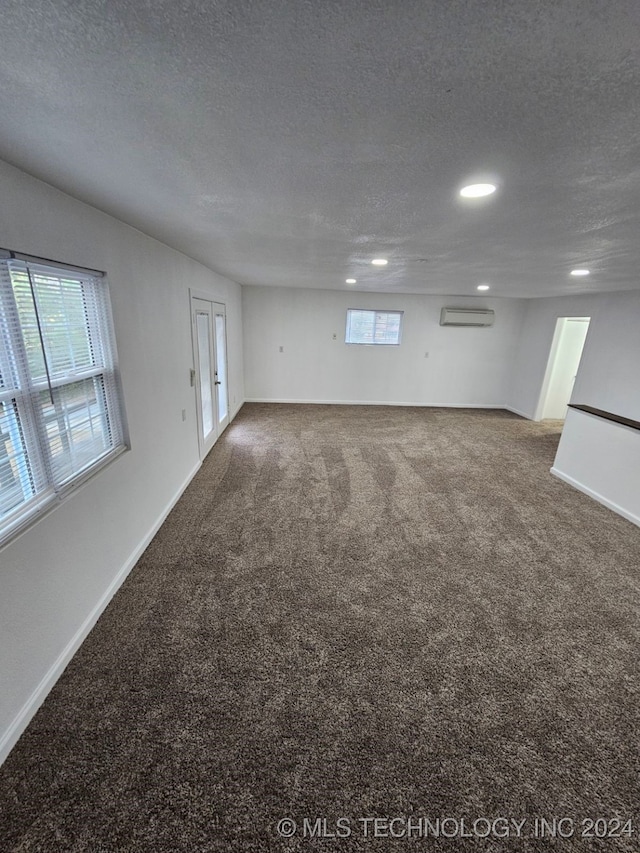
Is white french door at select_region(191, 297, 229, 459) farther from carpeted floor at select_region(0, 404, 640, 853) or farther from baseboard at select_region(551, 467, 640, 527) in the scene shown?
baseboard at select_region(551, 467, 640, 527)

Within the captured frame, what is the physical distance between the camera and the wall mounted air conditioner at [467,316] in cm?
661

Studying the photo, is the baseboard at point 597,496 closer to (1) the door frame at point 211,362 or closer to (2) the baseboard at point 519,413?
(2) the baseboard at point 519,413

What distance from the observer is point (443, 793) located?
132cm

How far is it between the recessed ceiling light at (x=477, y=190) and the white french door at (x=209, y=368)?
9.28 ft

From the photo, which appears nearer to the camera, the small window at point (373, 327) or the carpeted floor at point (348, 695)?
the carpeted floor at point (348, 695)

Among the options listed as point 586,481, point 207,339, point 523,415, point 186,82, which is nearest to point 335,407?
point 207,339

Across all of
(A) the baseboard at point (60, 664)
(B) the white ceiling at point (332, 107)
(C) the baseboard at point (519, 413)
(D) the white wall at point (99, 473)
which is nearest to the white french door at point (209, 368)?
(D) the white wall at point (99, 473)

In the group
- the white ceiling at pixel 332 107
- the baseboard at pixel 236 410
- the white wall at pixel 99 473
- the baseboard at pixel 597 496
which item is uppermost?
the white ceiling at pixel 332 107

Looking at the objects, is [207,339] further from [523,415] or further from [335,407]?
[523,415]

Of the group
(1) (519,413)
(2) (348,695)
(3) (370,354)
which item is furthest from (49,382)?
(1) (519,413)

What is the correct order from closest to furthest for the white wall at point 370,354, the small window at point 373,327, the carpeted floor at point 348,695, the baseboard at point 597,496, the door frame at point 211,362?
the carpeted floor at point 348,695
the baseboard at point 597,496
the door frame at point 211,362
the white wall at point 370,354
the small window at point 373,327

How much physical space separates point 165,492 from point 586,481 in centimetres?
429

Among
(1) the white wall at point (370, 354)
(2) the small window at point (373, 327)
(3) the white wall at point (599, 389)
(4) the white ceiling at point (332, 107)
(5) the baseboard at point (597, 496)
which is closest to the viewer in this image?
(4) the white ceiling at point (332, 107)

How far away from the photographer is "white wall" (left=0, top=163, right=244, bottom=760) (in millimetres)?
1431
